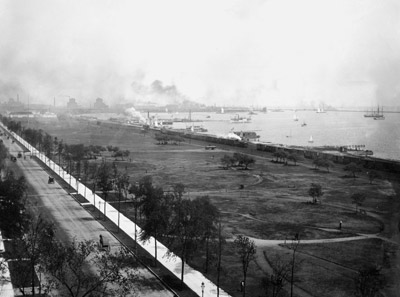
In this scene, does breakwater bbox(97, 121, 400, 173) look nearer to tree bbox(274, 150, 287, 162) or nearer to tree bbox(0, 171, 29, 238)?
tree bbox(274, 150, 287, 162)

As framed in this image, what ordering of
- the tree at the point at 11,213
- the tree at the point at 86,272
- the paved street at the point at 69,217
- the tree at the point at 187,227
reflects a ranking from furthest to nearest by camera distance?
the tree at the point at 11,213 → the paved street at the point at 69,217 → the tree at the point at 187,227 → the tree at the point at 86,272

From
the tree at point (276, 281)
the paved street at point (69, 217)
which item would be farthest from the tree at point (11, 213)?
the tree at point (276, 281)

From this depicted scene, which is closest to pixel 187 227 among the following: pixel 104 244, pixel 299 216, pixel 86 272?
pixel 86 272

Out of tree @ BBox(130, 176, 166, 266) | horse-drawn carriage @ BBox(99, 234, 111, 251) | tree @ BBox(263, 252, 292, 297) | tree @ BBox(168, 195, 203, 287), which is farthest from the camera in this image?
horse-drawn carriage @ BBox(99, 234, 111, 251)

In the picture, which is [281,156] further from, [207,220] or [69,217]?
[207,220]

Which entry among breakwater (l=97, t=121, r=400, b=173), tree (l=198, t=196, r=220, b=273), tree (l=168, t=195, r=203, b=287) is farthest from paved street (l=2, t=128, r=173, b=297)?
breakwater (l=97, t=121, r=400, b=173)

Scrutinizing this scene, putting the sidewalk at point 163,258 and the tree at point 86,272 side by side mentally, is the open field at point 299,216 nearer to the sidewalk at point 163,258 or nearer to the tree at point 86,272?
the sidewalk at point 163,258

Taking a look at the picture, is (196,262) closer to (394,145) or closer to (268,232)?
(268,232)
